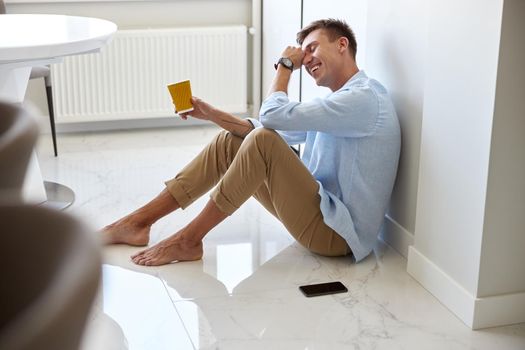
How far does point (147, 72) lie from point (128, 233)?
5.73 feet

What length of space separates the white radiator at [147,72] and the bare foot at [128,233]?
65.6 inches

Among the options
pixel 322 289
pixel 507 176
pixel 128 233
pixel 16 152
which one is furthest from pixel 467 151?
pixel 16 152

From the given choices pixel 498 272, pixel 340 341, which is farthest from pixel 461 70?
pixel 340 341

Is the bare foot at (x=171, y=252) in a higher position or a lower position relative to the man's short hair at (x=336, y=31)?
lower

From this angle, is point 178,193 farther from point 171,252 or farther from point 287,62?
point 287,62

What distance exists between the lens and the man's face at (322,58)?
8.82 ft

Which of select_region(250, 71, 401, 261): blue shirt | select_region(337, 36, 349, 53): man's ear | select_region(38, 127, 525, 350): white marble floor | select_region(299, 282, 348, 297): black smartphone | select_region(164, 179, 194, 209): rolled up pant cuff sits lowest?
select_region(38, 127, 525, 350): white marble floor

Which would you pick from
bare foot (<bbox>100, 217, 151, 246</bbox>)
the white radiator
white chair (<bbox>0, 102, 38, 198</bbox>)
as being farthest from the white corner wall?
the white radiator

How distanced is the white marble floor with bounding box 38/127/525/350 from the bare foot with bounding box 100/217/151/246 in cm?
3

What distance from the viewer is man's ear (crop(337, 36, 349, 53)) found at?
2.69 metres

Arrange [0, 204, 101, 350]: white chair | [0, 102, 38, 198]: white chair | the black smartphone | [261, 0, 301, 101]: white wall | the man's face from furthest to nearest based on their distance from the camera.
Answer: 1. [261, 0, 301, 101]: white wall
2. the man's face
3. the black smartphone
4. [0, 102, 38, 198]: white chair
5. [0, 204, 101, 350]: white chair

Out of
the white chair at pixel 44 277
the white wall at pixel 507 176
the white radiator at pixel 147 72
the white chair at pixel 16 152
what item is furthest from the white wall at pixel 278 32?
the white chair at pixel 44 277

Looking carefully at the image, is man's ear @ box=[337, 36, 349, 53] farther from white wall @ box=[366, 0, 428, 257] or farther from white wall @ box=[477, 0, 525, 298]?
white wall @ box=[477, 0, 525, 298]

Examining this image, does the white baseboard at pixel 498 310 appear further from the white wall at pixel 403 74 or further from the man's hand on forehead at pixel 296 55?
the man's hand on forehead at pixel 296 55
